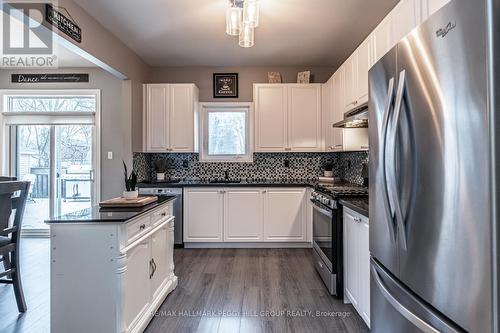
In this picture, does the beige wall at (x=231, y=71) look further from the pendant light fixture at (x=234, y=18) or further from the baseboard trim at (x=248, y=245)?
the baseboard trim at (x=248, y=245)

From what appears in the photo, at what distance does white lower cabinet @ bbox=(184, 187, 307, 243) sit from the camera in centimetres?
393

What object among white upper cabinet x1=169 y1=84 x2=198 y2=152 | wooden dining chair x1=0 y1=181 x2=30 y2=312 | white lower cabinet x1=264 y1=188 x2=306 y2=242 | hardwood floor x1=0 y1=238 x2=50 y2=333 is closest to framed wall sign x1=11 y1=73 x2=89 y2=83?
white upper cabinet x1=169 y1=84 x2=198 y2=152

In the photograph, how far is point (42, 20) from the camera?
2.22m

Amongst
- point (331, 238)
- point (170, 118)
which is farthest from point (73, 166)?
point (331, 238)

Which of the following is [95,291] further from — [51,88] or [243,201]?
[51,88]

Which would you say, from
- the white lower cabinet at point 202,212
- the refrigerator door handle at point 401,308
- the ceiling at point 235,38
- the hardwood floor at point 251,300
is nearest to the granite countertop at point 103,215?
the hardwood floor at point 251,300

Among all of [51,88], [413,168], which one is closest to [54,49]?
[51,88]

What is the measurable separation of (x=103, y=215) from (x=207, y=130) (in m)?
2.87

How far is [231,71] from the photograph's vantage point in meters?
4.52

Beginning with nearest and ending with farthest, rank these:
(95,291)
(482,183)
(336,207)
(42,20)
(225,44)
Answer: (482,183)
(95,291)
(42,20)
(336,207)
(225,44)

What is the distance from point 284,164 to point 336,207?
2125mm

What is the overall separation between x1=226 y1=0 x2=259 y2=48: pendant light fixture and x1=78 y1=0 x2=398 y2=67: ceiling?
0.31 meters

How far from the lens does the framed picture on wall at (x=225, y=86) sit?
451 cm

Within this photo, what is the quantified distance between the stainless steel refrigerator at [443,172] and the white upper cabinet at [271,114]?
9.53 feet
